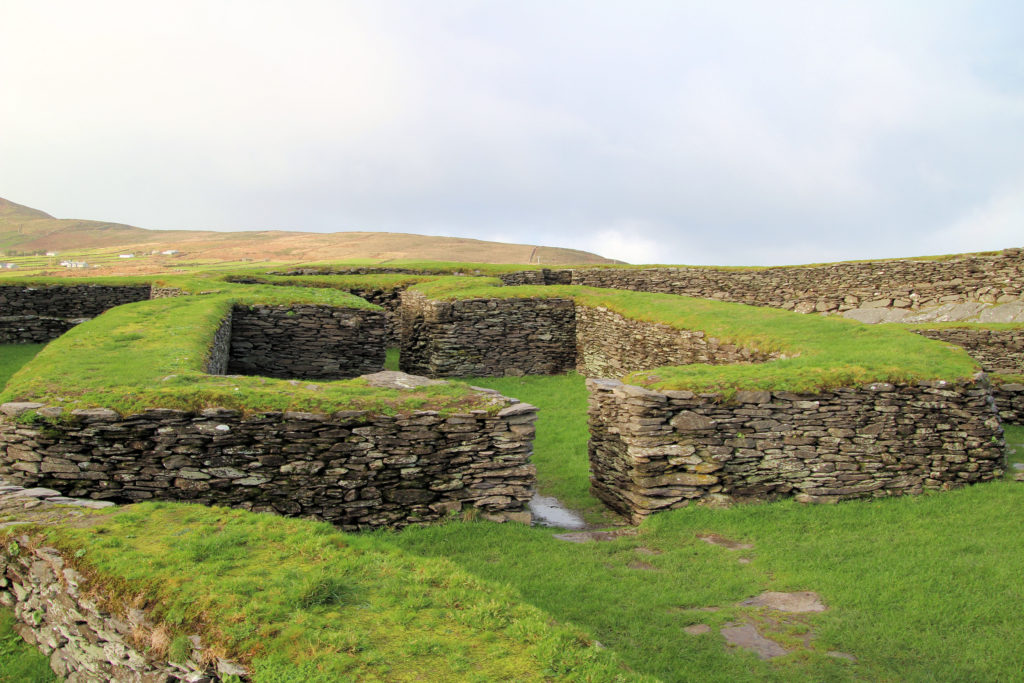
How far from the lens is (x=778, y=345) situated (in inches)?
528

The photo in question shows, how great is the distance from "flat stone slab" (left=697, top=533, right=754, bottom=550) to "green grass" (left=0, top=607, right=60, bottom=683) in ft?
22.7

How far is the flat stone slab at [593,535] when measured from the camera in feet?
27.4

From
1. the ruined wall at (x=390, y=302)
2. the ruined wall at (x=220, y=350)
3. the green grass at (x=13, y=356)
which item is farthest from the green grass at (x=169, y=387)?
the ruined wall at (x=390, y=302)

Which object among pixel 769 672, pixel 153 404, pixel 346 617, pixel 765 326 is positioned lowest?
pixel 769 672

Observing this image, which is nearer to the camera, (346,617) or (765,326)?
(346,617)

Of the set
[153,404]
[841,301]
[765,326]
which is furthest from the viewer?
[841,301]

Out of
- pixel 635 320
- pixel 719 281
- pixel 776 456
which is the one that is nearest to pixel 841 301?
pixel 719 281

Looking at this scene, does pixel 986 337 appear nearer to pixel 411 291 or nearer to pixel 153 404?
pixel 411 291

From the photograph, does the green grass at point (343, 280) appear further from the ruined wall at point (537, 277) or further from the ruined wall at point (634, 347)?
the ruined wall at point (634, 347)

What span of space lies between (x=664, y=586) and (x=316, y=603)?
3.90m

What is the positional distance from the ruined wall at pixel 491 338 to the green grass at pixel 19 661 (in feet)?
43.8

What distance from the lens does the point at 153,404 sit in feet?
25.5

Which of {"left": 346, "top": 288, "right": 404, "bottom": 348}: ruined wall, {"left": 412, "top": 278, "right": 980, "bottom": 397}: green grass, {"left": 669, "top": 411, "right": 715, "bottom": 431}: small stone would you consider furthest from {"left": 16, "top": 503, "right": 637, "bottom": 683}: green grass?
{"left": 346, "top": 288, "right": 404, "bottom": 348}: ruined wall

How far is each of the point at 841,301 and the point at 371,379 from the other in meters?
21.7
